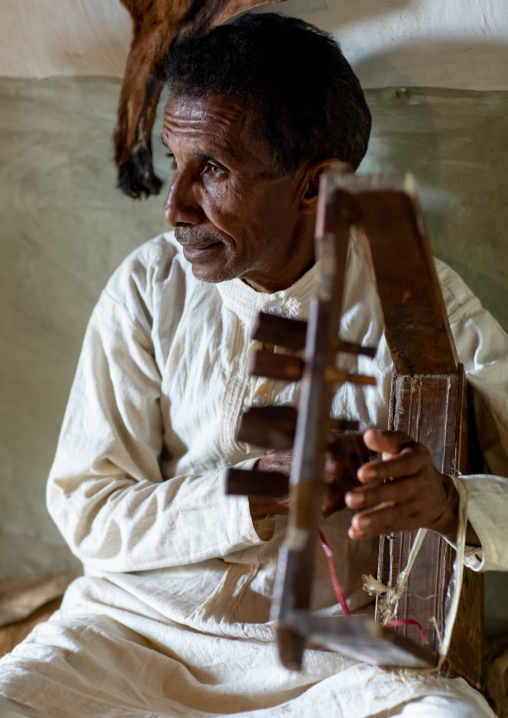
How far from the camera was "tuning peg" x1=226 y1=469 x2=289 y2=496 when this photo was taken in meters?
1.03

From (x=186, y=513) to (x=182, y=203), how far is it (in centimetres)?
64

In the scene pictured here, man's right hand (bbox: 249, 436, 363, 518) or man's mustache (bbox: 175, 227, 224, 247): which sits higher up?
man's mustache (bbox: 175, 227, 224, 247)

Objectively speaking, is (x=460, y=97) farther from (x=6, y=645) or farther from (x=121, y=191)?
(x=6, y=645)

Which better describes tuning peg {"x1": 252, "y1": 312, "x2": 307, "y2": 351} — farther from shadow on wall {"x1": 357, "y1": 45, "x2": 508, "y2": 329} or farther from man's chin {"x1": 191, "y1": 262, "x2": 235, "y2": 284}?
shadow on wall {"x1": 357, "y1": 45, "x2": 508, "y2": 329}

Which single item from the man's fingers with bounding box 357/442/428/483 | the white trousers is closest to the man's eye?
the man's fingers with bounding box 357/442/428/483

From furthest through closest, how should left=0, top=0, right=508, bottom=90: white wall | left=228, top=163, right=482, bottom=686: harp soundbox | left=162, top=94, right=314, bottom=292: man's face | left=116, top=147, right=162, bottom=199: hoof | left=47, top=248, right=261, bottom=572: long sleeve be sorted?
left=116, top=147, right=162, bottom=199: hoof
left=0, top=0, right=508, bottom=90: white wall
left=47, top=248, right=261, bottom=572: long sleeve
left=162, top=94, right=314, bottom=292: man's face
left=228, top=163, right=482, bottom=686: harp soundbox

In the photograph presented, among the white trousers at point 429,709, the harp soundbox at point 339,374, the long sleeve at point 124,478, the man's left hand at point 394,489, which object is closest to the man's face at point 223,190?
the long sleeve at point 124,478

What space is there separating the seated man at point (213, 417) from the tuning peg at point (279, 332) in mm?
452

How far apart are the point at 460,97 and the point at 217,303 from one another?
0.81 metres

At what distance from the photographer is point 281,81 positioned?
162 cm

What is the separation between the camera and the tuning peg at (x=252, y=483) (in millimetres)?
1030

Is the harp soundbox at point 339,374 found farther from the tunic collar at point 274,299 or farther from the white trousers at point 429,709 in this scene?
the tunic collar at point 274,299

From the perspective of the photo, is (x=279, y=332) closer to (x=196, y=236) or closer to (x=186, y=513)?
(x=196, y=236)

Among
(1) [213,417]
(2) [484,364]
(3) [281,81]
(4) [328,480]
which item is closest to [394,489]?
(4) [328,480]
